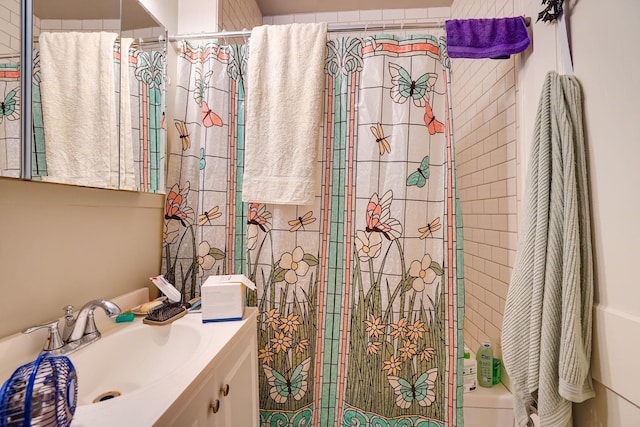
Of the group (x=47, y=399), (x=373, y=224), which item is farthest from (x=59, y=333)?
(x=373, y=224)

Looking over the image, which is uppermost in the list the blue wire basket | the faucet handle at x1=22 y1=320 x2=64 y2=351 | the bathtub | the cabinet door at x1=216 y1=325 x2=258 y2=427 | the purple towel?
the purple towel

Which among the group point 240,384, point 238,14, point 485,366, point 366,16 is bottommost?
point 485,366

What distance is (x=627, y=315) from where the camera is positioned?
2.40 feet

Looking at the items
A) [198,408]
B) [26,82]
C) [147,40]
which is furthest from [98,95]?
[198,408]

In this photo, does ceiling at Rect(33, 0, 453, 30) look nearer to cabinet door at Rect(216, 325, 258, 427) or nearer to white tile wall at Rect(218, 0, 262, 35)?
white tile wall at Rect(218, 0, 262, 35)

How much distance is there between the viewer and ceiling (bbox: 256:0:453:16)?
212cm

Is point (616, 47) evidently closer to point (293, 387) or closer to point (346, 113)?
point (346, 113)

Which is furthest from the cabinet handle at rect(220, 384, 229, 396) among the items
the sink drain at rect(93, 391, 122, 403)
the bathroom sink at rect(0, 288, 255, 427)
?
the sink drain at rect(93, 391, 122, 403)

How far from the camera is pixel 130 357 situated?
0.91m

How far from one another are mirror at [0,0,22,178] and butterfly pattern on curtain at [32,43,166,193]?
0.30 metres

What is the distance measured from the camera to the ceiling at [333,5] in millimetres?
2119

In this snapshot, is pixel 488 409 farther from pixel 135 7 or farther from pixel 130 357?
pixel 135 7

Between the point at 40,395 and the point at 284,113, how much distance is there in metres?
1.05

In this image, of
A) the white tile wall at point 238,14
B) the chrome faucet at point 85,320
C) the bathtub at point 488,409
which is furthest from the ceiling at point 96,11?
the bathtub at point 488,409
